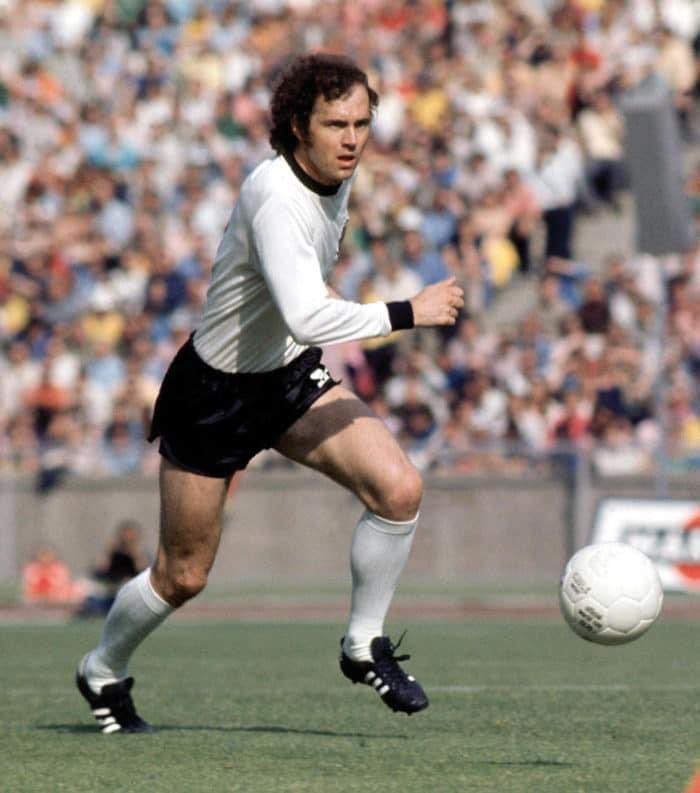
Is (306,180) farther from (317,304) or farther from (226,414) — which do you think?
(226,414)

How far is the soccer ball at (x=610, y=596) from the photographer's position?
8070 millimetres

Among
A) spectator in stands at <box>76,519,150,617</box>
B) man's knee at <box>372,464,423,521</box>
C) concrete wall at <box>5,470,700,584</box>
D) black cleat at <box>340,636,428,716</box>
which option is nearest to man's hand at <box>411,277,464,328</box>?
man's knee at <box>372,464,423,521</box>

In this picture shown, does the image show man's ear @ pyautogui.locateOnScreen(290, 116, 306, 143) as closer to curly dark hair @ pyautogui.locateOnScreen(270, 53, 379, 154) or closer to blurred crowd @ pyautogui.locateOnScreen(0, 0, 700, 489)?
curly dark hair @ pyautogui.locateOnScreen(270, 53, 379, 154)

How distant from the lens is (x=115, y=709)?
346 inches

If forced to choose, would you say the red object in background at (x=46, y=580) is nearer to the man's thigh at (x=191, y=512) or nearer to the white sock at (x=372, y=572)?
the man's thigh at (x=191, y=512)

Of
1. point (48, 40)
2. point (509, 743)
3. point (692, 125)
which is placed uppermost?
point (48, 40)

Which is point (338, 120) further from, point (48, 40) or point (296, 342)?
point (48, 40)

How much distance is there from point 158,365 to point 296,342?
1463 centimetres

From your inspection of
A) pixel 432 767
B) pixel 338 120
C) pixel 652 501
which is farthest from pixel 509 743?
pixel 652 501

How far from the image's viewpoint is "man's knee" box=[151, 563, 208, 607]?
8.54 metres

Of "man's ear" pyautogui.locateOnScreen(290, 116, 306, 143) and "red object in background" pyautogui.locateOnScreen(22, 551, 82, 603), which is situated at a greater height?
"man's ear" pyautogui.locateOnScreen(290, 116, 306, 143)

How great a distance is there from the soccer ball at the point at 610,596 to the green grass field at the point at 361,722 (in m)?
0.42

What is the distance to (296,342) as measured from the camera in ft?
26.5

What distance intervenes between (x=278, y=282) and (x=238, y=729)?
1.98 m
